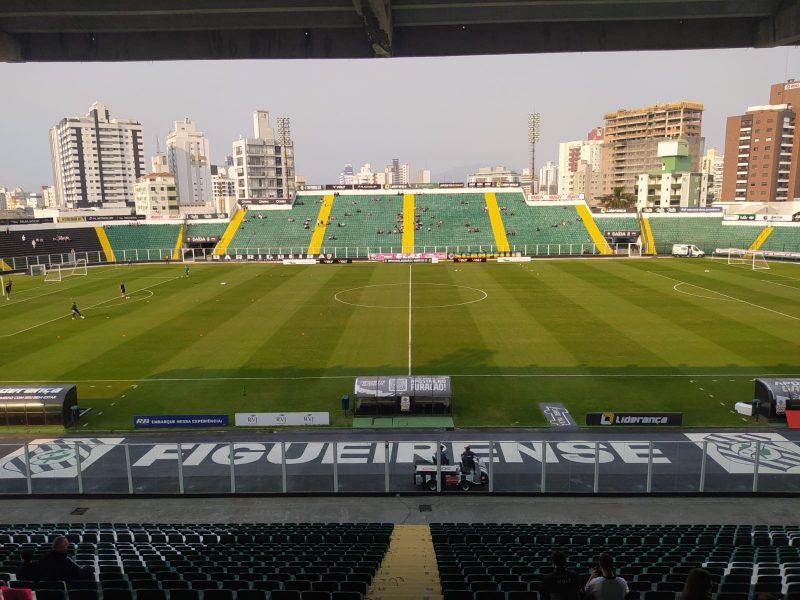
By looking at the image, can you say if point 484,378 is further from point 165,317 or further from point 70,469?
point 165,317

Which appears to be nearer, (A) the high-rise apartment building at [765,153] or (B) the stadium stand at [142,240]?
(B) the stadium stand at [142,240]

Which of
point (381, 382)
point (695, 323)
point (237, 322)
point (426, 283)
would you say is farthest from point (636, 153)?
point (381, 382)

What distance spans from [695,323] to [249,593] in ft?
130

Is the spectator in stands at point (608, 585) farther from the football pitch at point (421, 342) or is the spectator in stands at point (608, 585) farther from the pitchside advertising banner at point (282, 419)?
the pitchside advertising banner at point (282, 419)

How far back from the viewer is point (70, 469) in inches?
739

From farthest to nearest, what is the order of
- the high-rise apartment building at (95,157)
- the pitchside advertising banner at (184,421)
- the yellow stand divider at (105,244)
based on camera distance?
the high-rise apartment building at (95,157), the yellow stand divider at (105,244), the pitchside advertising banner at (184,421)

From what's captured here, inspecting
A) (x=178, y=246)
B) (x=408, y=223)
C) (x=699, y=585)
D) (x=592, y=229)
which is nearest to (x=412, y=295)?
(x=408, y=223)

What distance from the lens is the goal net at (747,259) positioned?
7069cm

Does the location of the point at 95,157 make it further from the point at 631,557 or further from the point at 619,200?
the point at 631,557

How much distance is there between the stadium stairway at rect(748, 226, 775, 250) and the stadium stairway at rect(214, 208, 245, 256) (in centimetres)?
7975

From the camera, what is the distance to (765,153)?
488ft

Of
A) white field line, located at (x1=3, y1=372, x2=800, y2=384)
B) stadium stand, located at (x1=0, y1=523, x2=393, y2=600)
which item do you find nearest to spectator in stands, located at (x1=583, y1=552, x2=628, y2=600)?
stadium stand, located at (x1=0, y1=523, x2=393, y2=600)

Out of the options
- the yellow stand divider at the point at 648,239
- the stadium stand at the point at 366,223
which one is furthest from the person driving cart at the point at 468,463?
the yellow stand divider at the point at 648,239

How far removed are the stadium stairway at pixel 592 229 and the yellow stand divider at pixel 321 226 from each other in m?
43.1
